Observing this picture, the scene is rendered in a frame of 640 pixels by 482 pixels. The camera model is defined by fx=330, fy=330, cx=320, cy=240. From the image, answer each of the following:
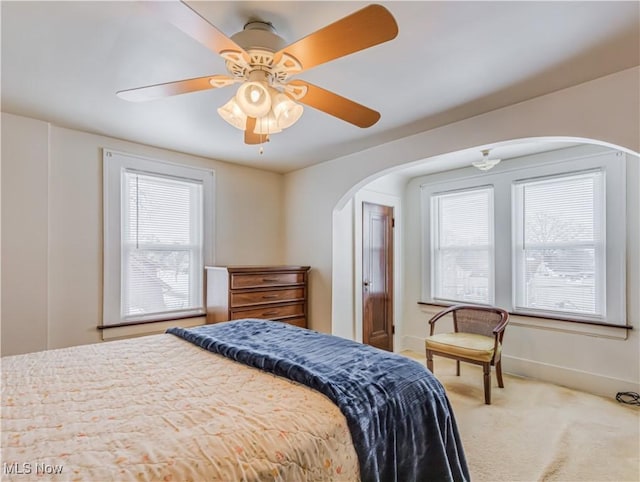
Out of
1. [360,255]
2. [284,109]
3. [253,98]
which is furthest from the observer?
[360,255]

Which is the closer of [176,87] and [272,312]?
[176,87]

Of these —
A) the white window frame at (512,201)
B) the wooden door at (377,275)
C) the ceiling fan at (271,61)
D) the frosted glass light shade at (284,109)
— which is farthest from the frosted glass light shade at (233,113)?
the white window frame at (512,201)

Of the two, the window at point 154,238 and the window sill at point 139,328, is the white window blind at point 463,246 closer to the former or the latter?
the window at point 154,238

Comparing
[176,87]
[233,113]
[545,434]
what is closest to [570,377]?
[545,434]

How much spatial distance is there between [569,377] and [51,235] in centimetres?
494

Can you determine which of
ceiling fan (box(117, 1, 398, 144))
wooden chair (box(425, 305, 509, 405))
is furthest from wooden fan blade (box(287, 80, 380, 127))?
wooden chair (box(425, 305, 509, 405))

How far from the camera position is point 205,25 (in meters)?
1.11

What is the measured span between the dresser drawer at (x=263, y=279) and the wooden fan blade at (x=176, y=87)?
1.93 m

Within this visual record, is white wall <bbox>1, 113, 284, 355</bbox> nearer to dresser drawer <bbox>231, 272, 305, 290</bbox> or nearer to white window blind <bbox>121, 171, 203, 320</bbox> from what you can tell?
white window blind <bbox>121, 171, 203, 320</bbox>

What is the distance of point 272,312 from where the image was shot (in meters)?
3.54

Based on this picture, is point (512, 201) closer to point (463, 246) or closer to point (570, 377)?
point (463, 246)

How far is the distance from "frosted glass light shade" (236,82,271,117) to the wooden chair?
276 centimetres

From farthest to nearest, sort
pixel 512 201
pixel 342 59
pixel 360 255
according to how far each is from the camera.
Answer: pixel 360 255
pixel 512 201
pixel 342 59

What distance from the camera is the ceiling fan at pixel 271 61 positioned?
109 centimetres
